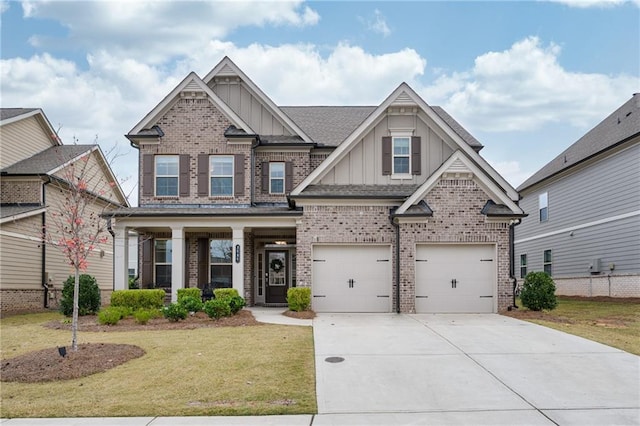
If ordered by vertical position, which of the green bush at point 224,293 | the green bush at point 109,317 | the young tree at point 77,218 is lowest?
the green bush at point 109,317

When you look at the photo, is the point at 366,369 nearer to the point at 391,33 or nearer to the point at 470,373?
the point at 470,373

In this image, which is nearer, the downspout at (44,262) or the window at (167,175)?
the window at (167,175)

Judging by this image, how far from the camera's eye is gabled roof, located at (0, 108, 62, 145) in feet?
70.3

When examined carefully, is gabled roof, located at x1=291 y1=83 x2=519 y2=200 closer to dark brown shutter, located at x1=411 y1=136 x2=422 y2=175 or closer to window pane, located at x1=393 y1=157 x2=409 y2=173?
dark brown shutter, located at x1=411 y1=136 x2=422 y2=175

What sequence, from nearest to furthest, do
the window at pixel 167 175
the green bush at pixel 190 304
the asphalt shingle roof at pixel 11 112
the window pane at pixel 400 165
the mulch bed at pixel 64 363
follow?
1. the mulch bed at pixel 64 363
2. the green bush at pixel 190 304
3. the window pane at pixel 400 165
4. the window at pixel 167 175
5. the asphalt shingle roof at pixel 11 112

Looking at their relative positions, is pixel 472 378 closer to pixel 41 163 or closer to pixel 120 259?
pixel 120 259

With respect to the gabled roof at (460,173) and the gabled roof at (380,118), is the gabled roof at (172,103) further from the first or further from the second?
the gabled roof at (460,173)

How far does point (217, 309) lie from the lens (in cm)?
1420

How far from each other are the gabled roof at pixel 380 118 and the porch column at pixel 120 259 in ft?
21.2

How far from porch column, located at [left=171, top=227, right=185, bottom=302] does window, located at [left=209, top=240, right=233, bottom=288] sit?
220cm

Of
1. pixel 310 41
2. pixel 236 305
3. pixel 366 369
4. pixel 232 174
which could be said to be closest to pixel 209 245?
pixel 232 174

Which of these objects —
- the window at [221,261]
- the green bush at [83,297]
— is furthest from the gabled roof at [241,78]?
the green bush at [83,297]

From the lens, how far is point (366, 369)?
28.3 feet

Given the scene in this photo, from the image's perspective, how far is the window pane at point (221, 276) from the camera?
19.6m
